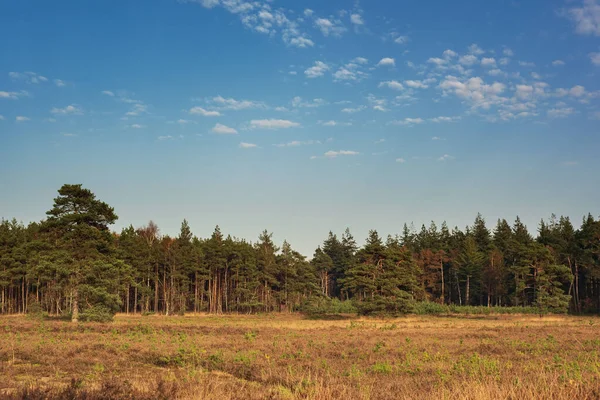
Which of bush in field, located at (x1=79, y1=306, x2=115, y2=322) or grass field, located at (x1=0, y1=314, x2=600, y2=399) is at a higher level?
grass field, located at (x1=0, y1=314, x2=600, y2=399)

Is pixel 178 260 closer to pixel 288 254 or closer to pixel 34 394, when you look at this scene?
pixel 288 254

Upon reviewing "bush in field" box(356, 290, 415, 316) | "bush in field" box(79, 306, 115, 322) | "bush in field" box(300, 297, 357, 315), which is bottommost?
"bush in field" box(300, 297, 357, 315)

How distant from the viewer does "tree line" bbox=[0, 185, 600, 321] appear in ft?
136

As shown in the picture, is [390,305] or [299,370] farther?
[390,305]

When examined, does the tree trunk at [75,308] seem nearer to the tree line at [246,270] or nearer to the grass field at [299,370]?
the tree line at [246,270]

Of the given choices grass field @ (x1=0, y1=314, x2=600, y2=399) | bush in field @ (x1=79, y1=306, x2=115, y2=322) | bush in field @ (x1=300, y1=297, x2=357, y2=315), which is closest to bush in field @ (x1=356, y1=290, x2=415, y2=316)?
bush in field @ (x1=300, y1=297, x2=357, y2=315)

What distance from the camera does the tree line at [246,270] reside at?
41406mm

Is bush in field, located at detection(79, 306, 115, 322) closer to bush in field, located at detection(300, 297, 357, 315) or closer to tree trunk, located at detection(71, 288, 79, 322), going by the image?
tree trunk, located at detection(71, 288, 79, 322)

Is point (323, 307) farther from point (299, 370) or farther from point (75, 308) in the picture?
point (299, 370)

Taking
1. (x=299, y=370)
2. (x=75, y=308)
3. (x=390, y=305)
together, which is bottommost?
(x=390, y=305)

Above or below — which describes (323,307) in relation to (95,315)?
below

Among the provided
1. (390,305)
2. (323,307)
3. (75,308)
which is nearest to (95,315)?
(75,308)

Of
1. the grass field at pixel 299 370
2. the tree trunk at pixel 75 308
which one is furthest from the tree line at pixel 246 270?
the grass field at pixel 299 370

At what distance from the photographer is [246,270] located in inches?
3000
